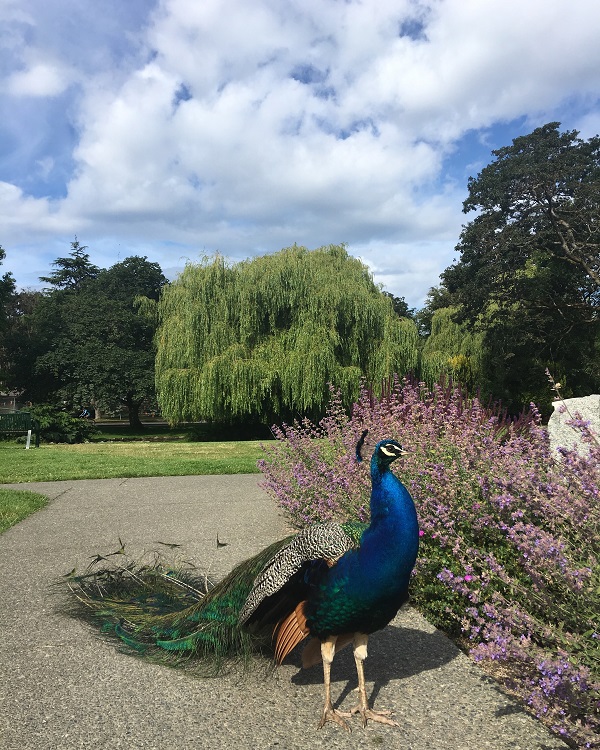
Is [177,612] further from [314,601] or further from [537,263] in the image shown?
[537,263]

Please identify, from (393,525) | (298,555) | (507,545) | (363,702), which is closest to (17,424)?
(507,545)

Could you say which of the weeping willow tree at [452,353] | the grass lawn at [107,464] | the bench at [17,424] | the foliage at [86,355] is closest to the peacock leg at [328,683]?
the grass lawn at [107,464]

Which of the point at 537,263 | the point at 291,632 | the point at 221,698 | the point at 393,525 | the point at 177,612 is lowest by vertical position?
the point at 221,698

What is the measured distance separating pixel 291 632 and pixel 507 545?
185 cm

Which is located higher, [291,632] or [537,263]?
[537,263]

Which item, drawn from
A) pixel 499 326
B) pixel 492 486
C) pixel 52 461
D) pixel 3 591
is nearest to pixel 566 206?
pixel 499 326

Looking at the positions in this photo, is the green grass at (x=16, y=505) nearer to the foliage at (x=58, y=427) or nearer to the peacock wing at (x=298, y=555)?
the peacock wing at (x=298, y=555)

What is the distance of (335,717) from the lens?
3.07 m

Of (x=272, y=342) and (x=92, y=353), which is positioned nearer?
(x=272, y=342)

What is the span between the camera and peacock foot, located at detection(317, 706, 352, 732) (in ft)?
9.92

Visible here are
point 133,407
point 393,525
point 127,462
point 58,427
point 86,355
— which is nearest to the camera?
point 393,525

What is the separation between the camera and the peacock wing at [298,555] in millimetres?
3020

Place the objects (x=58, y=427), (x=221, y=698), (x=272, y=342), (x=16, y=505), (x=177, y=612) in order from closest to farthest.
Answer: (x=221, y=698) → (x=177, y=612) → (x=16, y=505) → (x=272, y=342) → (x=58, y=427)

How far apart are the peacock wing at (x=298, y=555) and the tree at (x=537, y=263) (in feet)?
71.1
